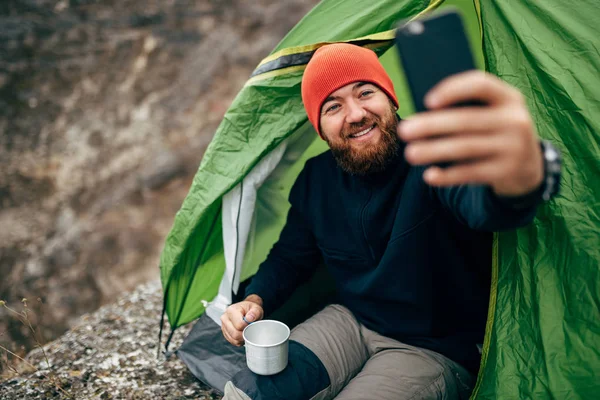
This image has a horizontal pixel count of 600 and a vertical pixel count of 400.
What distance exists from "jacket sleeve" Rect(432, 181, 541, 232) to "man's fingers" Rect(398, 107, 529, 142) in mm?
223

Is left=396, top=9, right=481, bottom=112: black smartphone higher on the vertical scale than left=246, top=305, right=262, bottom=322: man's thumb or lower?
higher

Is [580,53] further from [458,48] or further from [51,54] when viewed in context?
[51,54]

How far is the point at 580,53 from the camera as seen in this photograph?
1.39 m

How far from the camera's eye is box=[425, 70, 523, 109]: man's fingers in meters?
0.70

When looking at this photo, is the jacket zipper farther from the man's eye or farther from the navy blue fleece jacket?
the man's eye

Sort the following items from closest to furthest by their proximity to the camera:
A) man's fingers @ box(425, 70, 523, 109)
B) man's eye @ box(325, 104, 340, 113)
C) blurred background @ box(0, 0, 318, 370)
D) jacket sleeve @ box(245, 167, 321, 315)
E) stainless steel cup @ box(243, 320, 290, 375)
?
man's fingers @ box(425, 70, 523, 109) → stainless steel cup @ box(243, 320, 290, 375) → man's eye @ box(325, 104, 340, 113) → jacket sleeve @ box(245, 167, 321, 315) → blurred background @ box(0, 0, 318, 370)

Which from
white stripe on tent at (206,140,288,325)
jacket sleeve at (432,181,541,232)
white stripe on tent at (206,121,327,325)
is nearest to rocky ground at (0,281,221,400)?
white stripe on tent at (206,121,327,325)

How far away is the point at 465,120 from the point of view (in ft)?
2.29

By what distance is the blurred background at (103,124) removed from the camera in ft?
18.2

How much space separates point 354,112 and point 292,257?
28.8 inches

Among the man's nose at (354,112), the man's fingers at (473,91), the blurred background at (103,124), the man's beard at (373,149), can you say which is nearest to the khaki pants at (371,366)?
the man's beard at (373,149)

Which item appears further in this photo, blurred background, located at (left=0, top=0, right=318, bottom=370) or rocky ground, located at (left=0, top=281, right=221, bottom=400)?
blurred background, located at (left=0, top=0, right=318, bottom=370)

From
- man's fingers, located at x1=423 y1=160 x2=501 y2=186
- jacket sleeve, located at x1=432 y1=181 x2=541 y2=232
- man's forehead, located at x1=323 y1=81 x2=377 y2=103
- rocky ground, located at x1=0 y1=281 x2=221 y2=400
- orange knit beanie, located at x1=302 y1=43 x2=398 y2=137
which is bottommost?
rocky ground, located at x1=0 y1=281 x2=221 y2=400

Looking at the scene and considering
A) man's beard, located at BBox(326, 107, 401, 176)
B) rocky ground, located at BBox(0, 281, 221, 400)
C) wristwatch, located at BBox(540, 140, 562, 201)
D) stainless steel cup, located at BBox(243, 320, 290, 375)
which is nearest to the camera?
wristwatch, located at BBox(540, 140, 562, 201)
